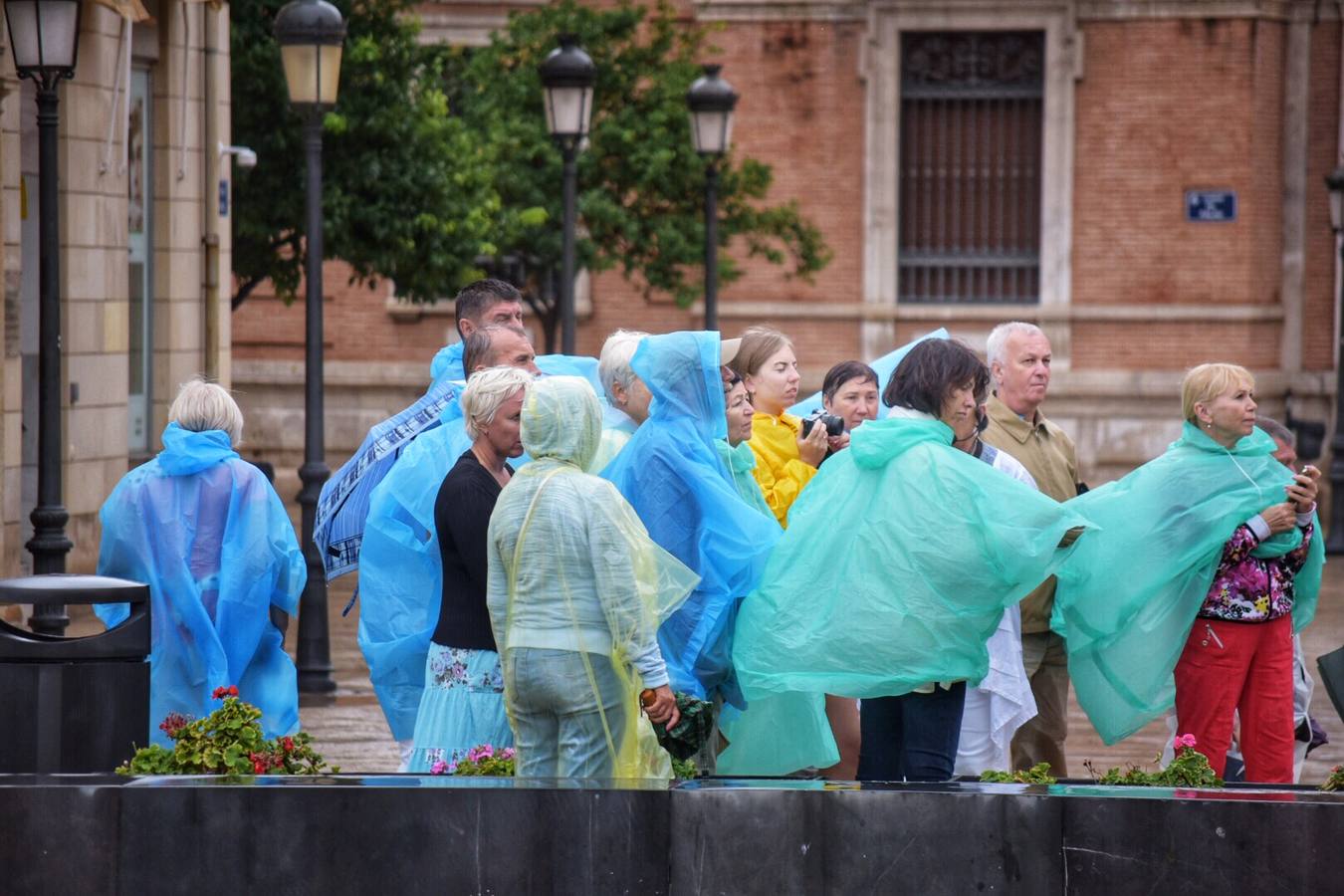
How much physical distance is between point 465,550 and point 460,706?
54 centimetres

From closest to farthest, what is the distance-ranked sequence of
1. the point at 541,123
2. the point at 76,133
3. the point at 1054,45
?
1. the point at 76,133
2. the point at 541,123
3. the point at 1054,45

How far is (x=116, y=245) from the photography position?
49.9 feet

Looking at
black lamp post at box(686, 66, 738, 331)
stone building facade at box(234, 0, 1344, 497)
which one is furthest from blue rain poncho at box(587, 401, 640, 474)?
stone building facade at box(234, 0, 1344, 497)

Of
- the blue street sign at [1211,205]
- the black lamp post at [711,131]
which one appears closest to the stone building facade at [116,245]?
the black lamp post at [711,131]

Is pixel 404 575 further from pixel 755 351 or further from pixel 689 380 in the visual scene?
pixel 755 351

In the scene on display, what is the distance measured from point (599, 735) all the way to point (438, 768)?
0.65m

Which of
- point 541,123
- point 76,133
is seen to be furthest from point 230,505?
point 541,123

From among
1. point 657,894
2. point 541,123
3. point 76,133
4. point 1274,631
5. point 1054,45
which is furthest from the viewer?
point 1054,45

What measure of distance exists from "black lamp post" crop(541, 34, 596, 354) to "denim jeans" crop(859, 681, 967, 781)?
894 centimetres

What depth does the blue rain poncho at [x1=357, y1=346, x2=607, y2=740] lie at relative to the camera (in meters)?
7.57

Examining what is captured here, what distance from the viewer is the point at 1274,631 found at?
800 cm

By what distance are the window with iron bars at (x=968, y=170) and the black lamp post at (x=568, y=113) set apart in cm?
1047

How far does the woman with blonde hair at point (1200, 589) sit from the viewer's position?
787 cm

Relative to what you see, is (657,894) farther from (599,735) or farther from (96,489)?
(96,489)
